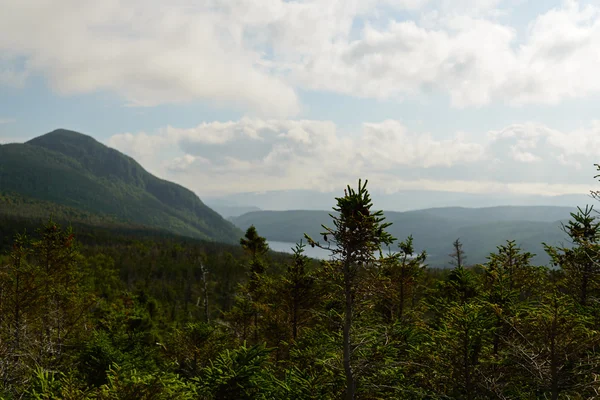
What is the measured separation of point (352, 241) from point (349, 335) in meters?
3.44

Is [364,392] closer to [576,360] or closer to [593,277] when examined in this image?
[576,360]

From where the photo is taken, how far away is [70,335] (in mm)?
23344

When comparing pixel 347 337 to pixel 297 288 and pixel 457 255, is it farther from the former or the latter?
pixel 457 255

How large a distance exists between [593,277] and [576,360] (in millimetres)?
8747

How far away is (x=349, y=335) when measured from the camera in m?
11.1

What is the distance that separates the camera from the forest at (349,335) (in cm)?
1002

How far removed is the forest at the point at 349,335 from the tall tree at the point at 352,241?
43mm

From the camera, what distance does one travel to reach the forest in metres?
10.0

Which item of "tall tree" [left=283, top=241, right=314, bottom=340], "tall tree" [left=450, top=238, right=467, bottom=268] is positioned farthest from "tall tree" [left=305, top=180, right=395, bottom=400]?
"tall tree" [left=450, top=238, right=467, bottom=268]

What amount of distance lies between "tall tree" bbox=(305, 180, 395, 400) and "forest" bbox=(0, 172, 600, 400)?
0.04 m

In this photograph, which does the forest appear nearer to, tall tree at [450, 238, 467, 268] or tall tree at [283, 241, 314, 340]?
tall tree at [283, 241, 314, 340]

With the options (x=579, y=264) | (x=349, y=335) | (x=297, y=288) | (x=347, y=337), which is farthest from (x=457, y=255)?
(x=347, y=337)

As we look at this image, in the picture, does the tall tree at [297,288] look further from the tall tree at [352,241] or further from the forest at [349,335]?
the tall tree at [352,241]

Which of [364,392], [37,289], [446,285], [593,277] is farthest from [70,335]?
[593,277]
